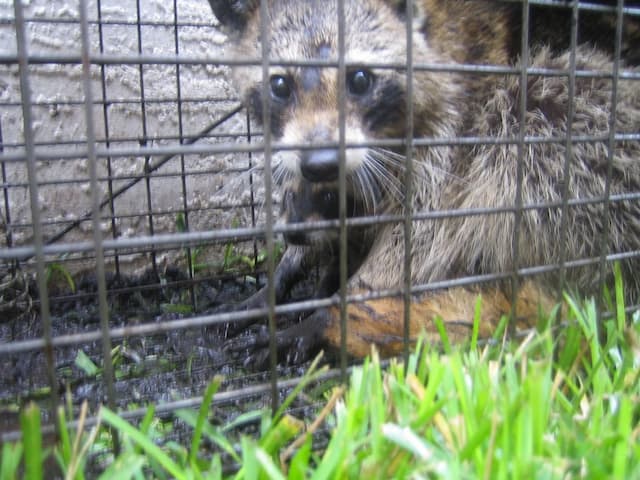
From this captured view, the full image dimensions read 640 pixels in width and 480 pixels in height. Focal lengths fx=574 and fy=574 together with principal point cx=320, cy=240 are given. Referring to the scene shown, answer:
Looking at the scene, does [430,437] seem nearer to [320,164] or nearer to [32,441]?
[32,441]

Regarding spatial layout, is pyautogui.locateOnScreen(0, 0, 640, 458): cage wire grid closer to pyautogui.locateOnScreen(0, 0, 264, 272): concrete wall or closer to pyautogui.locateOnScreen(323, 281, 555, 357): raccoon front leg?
pyautogui.locateOnScreen(0, 0, 264, 272): concrete wall

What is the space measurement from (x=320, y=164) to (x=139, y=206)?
1533mm

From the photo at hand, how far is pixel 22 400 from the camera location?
4.80ft

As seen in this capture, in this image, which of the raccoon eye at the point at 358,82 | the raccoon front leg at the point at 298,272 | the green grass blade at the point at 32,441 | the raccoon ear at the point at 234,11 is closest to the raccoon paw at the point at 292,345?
the raccoon front leg at the point at 298,272

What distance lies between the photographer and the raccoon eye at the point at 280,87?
6.39ft

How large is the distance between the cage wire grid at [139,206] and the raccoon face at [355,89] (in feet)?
0.81

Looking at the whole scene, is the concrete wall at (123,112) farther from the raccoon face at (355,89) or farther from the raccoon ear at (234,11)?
the raccoon face at (355,89)

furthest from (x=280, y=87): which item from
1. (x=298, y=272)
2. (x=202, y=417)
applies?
(x=202, y=417)

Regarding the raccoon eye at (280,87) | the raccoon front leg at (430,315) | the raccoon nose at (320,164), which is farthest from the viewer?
the raccoon eye at (280,87)

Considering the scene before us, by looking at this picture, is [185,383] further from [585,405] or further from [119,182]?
[119,182]

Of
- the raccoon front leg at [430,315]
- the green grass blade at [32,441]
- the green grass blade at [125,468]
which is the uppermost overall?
the green grass blade at [32,441]

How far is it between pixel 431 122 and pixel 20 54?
140cm

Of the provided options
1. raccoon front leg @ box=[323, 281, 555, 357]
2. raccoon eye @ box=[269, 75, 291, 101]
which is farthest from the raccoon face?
raccoon front leg @ box=[323, 281, 555, 357]

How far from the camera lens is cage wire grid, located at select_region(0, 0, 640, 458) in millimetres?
1154
